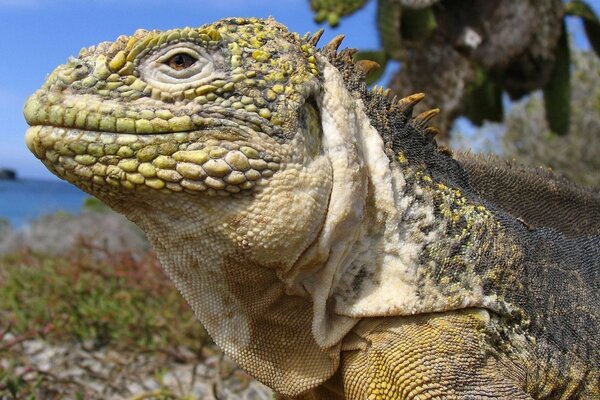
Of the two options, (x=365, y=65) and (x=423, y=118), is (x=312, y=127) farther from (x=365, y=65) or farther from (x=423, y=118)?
(x=423, y=118)

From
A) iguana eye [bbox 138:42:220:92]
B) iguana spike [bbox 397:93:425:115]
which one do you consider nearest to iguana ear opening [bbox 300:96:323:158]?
iguana eye [bbox 138:42:220:92]

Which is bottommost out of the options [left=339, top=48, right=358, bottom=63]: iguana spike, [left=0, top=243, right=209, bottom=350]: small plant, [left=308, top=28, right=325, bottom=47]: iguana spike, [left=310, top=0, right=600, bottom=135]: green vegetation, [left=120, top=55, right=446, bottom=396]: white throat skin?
[left=310, top=0, right=600, bottom=135]: green vegetation

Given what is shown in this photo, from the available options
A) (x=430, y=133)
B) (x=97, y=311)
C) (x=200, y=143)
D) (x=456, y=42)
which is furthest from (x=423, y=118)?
(x=456, y=42)

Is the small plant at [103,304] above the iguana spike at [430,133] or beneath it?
beneath

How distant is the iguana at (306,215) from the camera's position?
240cm

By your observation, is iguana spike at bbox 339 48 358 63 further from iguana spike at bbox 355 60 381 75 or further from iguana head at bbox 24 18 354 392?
iguana head at bbox 24 18 354 392

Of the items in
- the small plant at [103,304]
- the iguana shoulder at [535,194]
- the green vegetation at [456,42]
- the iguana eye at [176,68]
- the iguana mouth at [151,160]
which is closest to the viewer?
the iguana mouth at [151,160]

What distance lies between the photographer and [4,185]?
166 m

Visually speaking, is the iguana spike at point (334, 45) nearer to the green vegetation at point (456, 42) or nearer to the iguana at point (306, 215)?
the iguana at point (306, 215)

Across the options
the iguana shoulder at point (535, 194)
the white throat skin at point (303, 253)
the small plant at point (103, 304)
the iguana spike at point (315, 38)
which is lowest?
the small plant at point (103, 304)

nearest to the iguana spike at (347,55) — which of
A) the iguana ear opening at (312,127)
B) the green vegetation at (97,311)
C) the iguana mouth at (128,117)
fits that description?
the iguana ear opening at (312,127)

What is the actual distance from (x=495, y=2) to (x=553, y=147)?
12.2 metres

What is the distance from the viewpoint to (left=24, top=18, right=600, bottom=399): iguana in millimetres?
2404

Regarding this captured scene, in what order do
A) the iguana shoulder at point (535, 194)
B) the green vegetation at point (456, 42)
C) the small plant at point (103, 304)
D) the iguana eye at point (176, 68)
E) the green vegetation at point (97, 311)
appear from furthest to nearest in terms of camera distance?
the green vegetation at point (456, 42), the small plant at point (103, 304), the green vegetation at point (97, 311), the iguana shoulder at point (535, 194), the iguana eye at point (176, 68)
